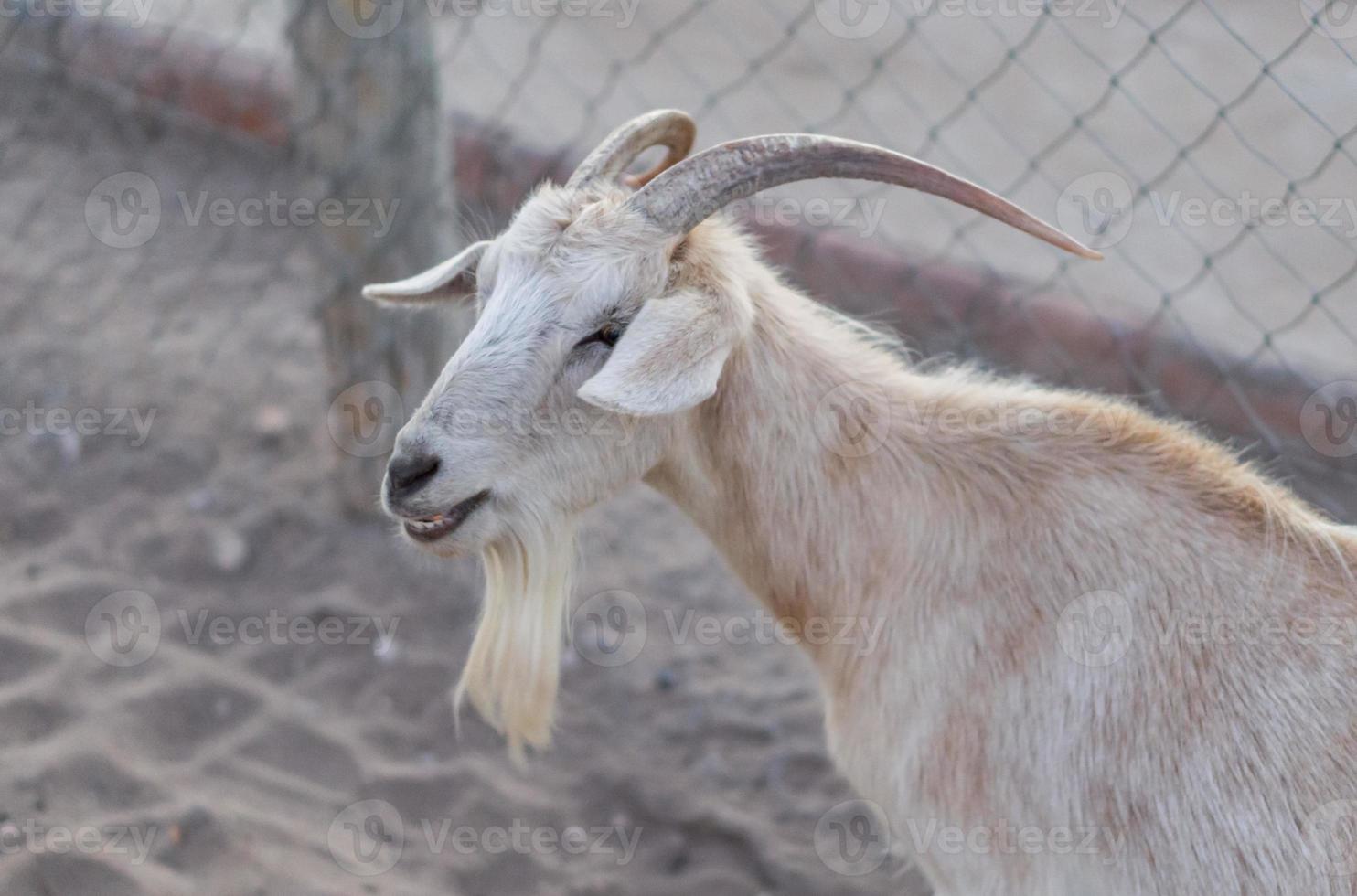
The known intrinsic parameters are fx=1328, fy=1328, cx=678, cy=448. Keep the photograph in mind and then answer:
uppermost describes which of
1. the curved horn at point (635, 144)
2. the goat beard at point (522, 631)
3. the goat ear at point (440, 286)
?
the curved horn at point (635, 144)

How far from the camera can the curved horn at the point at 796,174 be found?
2008mm

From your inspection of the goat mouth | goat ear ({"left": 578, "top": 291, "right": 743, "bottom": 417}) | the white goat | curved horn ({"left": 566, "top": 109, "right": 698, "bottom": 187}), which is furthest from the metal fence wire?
goat ear ({"left": 578, "top": 291, "right": 743, "bottom": 417})

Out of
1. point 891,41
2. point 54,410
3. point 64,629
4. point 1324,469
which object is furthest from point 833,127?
point 64,629

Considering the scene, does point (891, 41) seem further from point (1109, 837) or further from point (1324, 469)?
point (1109, 837)

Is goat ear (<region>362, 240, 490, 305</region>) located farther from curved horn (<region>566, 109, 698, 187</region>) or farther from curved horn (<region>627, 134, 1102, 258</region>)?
curved horn (<region>627, 134, 1102, 258</region>)

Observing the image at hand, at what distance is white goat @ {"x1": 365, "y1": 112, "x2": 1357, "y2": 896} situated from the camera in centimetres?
200

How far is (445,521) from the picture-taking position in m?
2.17

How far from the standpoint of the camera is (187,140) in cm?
533

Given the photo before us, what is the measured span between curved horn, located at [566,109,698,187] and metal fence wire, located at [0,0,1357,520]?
1032 mm

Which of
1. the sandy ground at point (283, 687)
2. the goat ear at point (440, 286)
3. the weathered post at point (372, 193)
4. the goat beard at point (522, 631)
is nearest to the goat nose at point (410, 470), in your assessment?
the goat beard at point (522, 631)

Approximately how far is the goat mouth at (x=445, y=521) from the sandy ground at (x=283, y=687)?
0.88 metres

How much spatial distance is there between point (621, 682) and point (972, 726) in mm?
1311

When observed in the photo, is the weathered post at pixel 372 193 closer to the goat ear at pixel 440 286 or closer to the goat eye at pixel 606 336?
the goat ear at pixel 440 286

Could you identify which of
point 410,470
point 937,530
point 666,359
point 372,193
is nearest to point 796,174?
point 666,359
